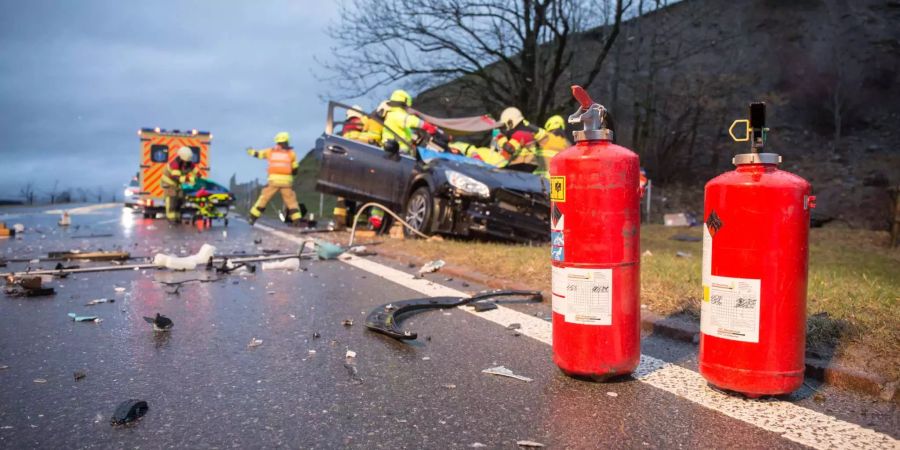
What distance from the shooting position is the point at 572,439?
7.59ft

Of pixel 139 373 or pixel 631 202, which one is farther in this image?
pixel 139 373

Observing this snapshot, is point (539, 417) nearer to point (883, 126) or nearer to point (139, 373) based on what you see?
point (139, 373)

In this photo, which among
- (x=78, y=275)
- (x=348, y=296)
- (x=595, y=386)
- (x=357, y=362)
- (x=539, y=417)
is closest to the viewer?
(x=539, y=417)

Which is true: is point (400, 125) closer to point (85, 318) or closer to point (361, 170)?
point (361, 170)

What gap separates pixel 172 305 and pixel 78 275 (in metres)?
2.21

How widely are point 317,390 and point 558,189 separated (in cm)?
139

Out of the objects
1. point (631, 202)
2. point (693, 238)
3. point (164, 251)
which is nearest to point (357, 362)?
point (631, 202)

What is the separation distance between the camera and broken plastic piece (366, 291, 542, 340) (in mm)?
3850

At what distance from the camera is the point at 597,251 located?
9.32ft

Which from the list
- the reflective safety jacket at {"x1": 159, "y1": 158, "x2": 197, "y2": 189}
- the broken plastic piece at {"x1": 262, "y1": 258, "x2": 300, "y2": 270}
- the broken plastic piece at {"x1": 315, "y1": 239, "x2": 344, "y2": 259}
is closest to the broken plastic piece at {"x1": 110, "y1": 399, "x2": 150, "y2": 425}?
the broken plastic piece at {"x1": 262, "y1": 258, "x2": 300, "y2": 270}

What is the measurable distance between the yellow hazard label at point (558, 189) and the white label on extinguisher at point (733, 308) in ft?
2.35

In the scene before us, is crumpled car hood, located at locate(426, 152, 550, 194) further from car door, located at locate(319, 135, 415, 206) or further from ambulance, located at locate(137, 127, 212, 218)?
ambulance, located at locate(137, 127, 212, 218)

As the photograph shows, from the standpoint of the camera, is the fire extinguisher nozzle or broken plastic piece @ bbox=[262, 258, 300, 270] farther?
broken plastic piece @ bbox=[262, 258, 300, 270]

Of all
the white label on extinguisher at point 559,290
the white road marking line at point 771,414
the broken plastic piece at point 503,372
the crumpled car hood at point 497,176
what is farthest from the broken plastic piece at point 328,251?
the white label on extinguisher at point 559,290
